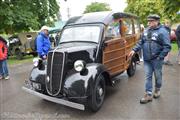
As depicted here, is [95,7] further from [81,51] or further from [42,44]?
[81,51]

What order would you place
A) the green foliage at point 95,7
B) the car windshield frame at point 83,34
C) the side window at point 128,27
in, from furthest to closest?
the green foliage at point 95,7 < the side window at point 128,27 < the car windshield frame at point 83,34

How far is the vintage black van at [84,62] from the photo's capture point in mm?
4992

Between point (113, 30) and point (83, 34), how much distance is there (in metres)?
0.94

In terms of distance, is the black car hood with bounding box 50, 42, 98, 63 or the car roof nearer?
the black car hood with bounding box 50, 42, 98, 63

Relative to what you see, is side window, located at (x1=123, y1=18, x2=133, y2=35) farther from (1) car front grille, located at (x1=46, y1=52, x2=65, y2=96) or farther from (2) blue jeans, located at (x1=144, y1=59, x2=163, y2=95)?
(1) car front grille, located at (x1=46, y1=52, x2=65, y2=96)

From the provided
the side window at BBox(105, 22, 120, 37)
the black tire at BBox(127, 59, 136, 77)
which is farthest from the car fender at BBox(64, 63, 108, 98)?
the black tire at BBox(127, 59, 136, 77)

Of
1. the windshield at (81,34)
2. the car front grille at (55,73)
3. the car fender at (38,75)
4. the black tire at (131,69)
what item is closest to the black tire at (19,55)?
the black tire at (131,69)

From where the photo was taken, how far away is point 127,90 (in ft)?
22.3

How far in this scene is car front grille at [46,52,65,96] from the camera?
5215mm

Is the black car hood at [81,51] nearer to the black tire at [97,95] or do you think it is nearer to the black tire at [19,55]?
the black tire at [97,95]

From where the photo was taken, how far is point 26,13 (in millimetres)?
17094

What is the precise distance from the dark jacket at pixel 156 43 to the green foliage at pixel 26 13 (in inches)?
486

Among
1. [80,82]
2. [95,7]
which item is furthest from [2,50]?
[95,7]

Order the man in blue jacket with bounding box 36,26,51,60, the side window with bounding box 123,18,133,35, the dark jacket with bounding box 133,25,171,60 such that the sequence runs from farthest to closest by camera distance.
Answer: the side window with bounding box 123,18,133,35 < the man in blue jacket with bounding box 36,26,51,60 < the dark jacket with bounding box 133,25,171,60
